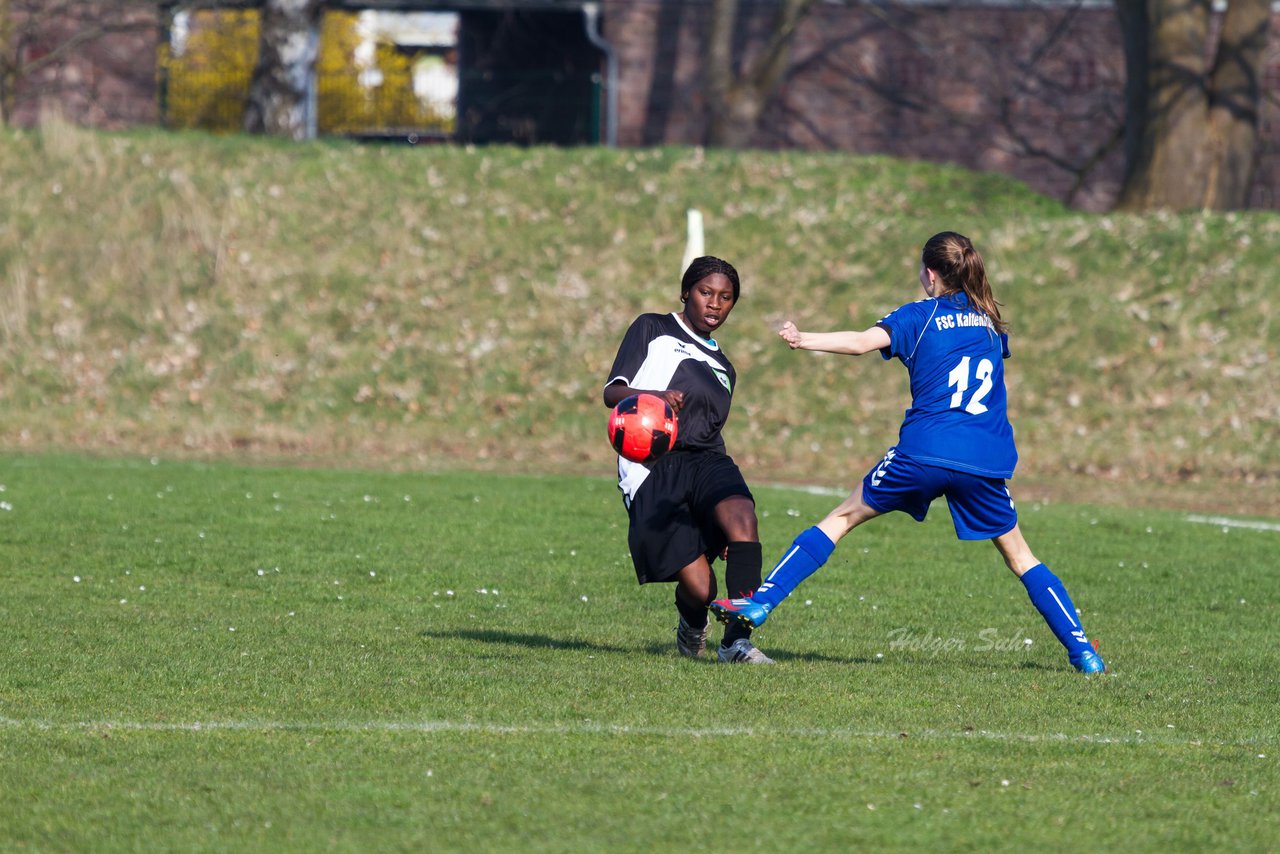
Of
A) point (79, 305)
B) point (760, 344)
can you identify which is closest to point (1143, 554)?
point (760, 344)

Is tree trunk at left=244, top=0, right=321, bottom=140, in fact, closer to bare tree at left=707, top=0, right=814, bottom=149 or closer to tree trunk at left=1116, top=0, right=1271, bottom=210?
bare tree at left=707, top=0, right=814, bottom=149

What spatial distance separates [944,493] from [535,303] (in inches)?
552

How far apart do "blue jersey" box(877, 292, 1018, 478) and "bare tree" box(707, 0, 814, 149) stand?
1896cm

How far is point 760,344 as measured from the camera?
2036 cm

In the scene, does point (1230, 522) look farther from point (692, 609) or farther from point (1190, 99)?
point (1190, 99)

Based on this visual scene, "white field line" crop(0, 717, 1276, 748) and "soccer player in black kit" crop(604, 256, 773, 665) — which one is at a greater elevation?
"soccer player in black kit" crop(604, 256, 773, 665)

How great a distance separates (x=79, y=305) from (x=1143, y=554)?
14.5 meters

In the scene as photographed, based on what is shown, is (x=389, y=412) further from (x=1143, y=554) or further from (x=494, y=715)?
(x=494, y=715)

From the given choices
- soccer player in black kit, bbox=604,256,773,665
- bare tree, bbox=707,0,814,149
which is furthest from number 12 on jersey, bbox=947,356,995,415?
bare tree, bbox=707,0,814,149

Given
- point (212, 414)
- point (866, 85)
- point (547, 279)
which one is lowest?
point (212, 414)

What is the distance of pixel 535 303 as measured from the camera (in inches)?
830

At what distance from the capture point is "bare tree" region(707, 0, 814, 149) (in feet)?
85.7

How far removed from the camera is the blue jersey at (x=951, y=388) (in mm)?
7273

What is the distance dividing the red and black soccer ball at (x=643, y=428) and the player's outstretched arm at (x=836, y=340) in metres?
0.60
